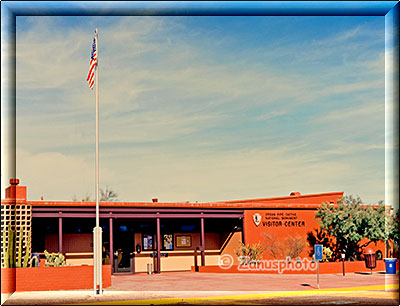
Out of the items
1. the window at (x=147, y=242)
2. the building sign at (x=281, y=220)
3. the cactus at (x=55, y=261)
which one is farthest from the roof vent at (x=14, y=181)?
the building sign at (x=281, y=220)

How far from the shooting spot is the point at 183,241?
41.2 metres

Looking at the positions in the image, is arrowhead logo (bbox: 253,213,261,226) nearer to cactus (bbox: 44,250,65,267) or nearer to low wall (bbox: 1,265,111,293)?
cactus (bbox: 44,250,65,267)

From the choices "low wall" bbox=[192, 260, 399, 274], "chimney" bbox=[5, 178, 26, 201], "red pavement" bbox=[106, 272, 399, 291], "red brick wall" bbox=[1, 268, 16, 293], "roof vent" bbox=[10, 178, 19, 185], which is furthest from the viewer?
"low wall" bbox=[192, 260, 399, 274]

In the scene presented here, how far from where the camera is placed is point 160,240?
40.4m

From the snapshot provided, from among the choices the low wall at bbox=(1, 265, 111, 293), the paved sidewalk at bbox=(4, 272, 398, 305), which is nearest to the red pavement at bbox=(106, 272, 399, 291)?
the paved sidewalk at bbox=(4, 272, 398, 305)

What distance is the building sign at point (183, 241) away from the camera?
41062mm

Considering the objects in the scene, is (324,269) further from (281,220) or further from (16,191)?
(16,191)

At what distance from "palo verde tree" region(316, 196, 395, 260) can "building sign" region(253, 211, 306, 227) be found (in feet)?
5.37

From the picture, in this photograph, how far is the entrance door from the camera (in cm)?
3866

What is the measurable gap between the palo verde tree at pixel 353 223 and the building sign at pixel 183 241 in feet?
30.4

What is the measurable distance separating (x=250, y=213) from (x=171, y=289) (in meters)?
14.6

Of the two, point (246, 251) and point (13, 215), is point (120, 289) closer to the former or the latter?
point (13, 215)

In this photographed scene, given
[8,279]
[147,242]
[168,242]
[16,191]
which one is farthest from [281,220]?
[8,279]

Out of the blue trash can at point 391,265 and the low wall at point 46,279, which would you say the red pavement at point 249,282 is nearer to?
the blue trash can at point 391,265
